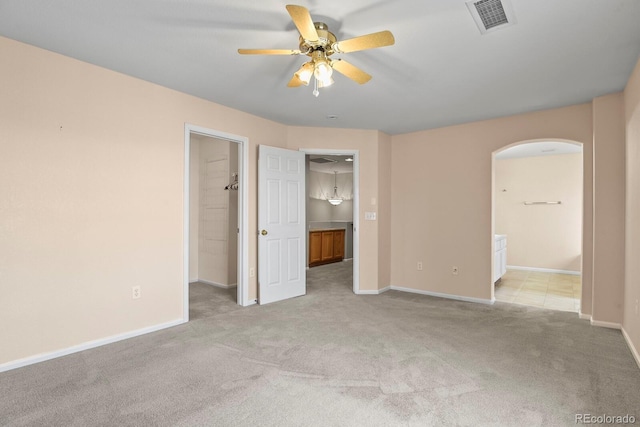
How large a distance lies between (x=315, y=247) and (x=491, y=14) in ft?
19.0

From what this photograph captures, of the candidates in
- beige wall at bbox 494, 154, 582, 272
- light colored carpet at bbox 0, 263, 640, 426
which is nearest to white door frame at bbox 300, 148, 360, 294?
light colored carpet at bbox 0, 263, 640, 426

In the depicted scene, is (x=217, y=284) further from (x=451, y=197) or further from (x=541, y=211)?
(x=541, y=211)

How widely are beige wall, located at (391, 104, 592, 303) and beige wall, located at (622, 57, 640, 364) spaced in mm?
822

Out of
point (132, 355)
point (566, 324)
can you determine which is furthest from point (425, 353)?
point (132, 355)

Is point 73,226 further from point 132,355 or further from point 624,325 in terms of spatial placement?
point 624,325

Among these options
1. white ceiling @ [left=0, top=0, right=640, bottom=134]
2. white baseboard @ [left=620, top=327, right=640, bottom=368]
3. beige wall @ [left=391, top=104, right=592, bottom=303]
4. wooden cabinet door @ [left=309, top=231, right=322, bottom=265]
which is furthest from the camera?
wooden cabinet door @ [left=309, top=231, right=322, bottom=265]

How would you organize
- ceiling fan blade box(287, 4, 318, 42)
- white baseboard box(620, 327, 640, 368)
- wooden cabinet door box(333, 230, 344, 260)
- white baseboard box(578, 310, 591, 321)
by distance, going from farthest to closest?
wooden cabinet door box(333, 230, 344, 260) → white baseboard box(578, 310, 591, 321) → white baseboard box(620, 327, 640, 368) → ceiling fan blade box(287, 4, 318, 42)

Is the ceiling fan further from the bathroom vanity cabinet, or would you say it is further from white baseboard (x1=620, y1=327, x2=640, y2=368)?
the bathroom vanity cabinet

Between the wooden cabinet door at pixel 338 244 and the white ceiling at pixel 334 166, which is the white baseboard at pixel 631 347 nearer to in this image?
the wooden cabinet door at pixel 338 244

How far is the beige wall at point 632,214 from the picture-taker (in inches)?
107

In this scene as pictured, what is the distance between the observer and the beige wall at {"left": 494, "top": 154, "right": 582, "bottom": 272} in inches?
262

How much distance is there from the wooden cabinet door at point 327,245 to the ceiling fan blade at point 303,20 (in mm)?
5822

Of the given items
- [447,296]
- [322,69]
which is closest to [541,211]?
[447,296]

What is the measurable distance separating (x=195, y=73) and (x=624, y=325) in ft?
15.6
